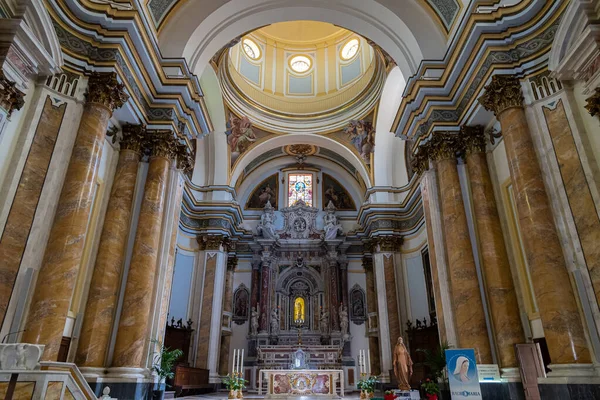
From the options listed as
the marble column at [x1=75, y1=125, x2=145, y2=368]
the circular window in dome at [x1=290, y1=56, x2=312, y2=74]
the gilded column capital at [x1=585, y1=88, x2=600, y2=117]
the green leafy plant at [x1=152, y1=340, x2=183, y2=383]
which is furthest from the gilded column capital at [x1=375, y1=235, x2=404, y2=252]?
the gilded column capital at [x1=585, y1=88, x2=600, y2=117]

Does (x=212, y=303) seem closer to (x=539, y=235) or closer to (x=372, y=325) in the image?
(x=372, y=325)

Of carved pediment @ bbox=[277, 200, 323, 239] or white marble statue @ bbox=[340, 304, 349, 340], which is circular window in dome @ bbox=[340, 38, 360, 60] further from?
white marble statue @ bbox=[340, 304, 349, 340]

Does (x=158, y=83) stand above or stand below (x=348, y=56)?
below

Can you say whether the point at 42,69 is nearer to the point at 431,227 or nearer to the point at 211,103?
the point at 431,227

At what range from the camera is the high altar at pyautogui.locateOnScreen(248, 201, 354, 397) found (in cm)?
1647

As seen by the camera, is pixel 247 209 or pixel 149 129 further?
pixel 247 209

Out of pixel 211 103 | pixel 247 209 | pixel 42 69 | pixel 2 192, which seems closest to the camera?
pixel 2 192

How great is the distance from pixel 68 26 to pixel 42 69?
1.34 metres

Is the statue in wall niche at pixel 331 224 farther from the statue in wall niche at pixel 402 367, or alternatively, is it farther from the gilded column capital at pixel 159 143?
the gilded column capital at pixel 159 143

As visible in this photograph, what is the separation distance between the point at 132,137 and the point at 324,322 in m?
12.0

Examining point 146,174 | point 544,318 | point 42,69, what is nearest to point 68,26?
point 42,69

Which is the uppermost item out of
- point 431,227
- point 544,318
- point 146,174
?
point 146,174

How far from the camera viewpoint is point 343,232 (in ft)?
64.8

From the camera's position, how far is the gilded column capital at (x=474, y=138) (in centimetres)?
941
